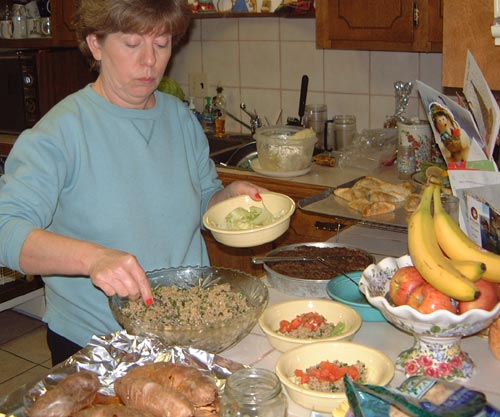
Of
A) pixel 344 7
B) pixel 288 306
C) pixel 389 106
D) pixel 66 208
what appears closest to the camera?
pixel 288 306

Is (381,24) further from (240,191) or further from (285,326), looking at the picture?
(285,326)

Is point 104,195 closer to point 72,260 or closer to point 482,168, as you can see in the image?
point 72,260

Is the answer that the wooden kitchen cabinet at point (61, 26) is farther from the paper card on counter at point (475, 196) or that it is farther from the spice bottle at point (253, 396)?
the spice bottle at point (253, 396)

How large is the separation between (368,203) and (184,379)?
1.16 meters

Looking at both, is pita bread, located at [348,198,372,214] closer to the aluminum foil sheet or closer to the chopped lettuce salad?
the chopped lettuce salad

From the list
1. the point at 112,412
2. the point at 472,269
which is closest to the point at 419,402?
the point at 472,269

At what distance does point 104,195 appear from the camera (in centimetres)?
166

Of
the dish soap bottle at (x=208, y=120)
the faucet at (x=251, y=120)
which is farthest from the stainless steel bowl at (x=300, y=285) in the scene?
the dish soap bottle at (x=208, y=120)

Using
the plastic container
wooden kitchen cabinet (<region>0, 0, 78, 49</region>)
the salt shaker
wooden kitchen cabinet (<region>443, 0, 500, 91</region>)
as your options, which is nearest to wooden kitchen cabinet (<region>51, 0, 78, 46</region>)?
wooden kitchen cabinet (<region>0, 0, 78, 49</region>)

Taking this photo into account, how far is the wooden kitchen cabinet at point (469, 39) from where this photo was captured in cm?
155

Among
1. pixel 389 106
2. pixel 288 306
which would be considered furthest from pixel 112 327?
pixel 389 106

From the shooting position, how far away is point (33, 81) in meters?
3.58

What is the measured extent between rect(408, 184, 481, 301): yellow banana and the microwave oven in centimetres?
267

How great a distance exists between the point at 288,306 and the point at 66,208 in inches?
21.4
